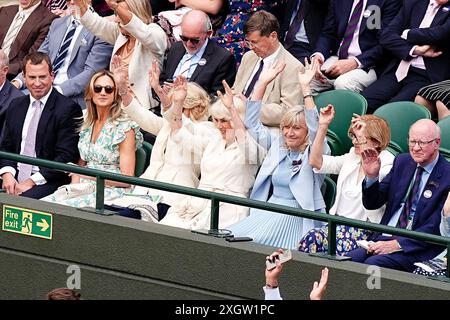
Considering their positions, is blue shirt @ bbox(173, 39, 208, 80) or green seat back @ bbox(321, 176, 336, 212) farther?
blue shirt @ bbox(173, 39, 208, 80)

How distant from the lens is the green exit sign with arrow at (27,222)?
37.1 ft

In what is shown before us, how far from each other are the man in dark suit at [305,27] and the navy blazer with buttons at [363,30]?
0.11m

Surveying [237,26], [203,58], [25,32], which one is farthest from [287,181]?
[25,32]

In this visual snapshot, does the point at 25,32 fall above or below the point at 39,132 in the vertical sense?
above

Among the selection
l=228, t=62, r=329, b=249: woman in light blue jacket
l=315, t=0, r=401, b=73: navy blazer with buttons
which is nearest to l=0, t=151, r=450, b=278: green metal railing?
l=228, t=62, r=329, b=249: woman in light blue jacket

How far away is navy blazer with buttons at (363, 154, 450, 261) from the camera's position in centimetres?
994

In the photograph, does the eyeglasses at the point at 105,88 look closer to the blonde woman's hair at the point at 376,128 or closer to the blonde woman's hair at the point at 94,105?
the blonde woman's hair at the point at 94,105

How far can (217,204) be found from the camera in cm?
1055

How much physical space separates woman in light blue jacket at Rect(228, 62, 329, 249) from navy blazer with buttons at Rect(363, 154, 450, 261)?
61 centimetres

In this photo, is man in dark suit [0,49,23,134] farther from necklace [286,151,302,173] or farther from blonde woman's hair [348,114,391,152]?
blonde woman's hair [348,114,391,152]

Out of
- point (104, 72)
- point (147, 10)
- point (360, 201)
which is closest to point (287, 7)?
point (147, 10)

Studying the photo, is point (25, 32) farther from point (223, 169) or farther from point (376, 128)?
point (376, 128)

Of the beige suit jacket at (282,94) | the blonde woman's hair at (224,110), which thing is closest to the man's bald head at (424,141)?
the blonde woman's hair at (224,110)

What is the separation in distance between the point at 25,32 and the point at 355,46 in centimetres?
332
